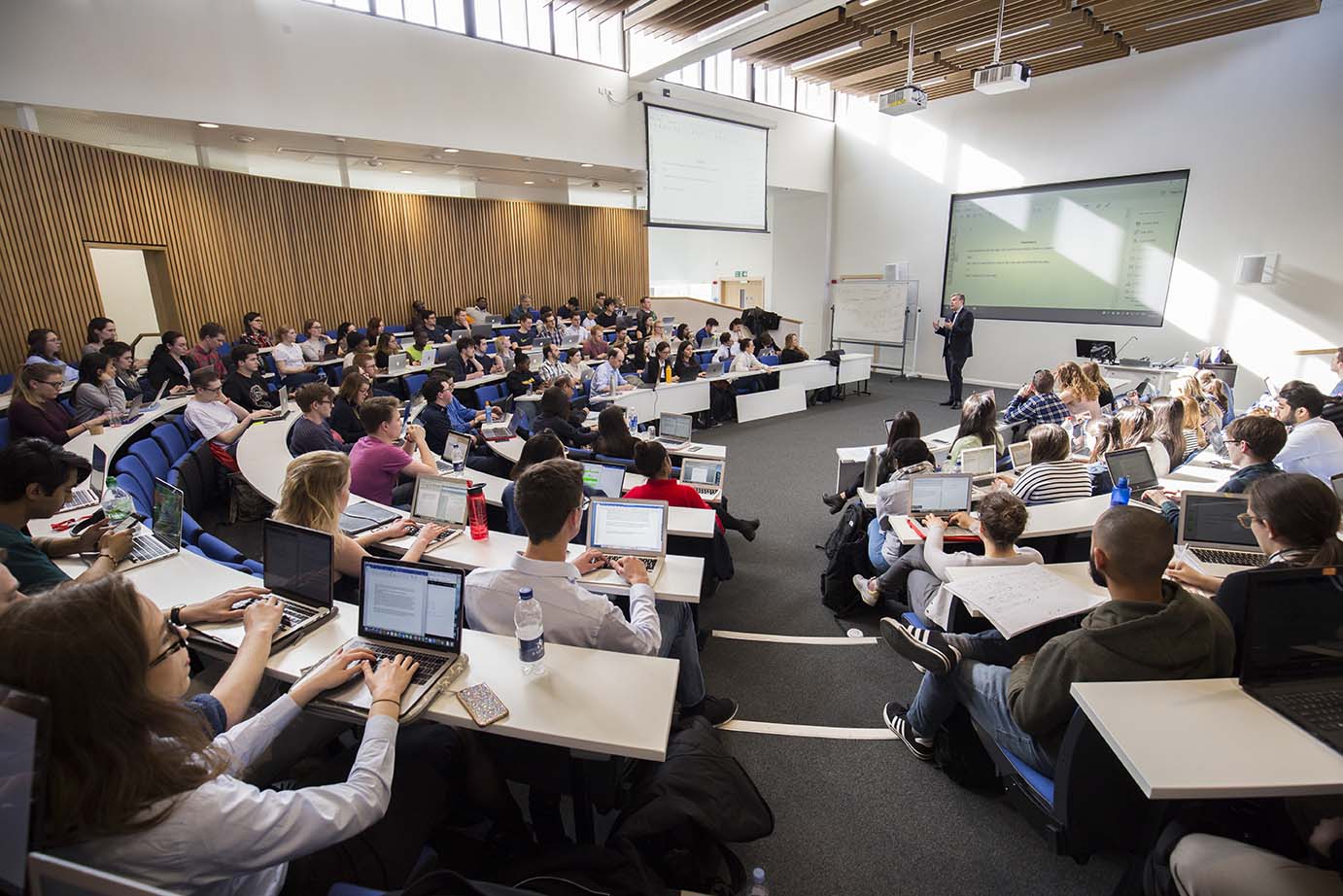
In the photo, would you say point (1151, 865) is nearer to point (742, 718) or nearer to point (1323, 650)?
point (1323, 650)

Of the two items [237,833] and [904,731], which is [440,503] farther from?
[904,731]

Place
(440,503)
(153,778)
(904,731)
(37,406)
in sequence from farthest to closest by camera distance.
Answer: (37,406)
(440,503)
(904,731)
(153,778)

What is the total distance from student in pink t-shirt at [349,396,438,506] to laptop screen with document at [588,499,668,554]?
5.06 ft

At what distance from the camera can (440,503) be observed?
3420mm

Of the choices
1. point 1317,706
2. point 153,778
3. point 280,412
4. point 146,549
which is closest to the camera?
point 153,778

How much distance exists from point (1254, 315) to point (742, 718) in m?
10.5

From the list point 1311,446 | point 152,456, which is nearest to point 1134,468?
point 1311,446

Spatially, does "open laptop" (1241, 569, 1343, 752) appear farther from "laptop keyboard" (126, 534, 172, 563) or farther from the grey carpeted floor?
"laptop keyboard" (126, 534, 172, 563)

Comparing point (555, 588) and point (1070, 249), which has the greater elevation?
point (1070, 249)

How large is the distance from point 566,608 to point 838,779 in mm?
1433

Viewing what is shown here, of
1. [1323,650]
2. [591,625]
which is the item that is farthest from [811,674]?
[1323,650]

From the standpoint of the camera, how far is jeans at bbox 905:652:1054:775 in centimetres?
204

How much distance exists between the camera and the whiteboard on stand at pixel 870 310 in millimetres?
12688

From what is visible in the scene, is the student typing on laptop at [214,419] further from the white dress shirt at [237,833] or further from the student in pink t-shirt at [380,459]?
the white dress shirt at [237,833]
